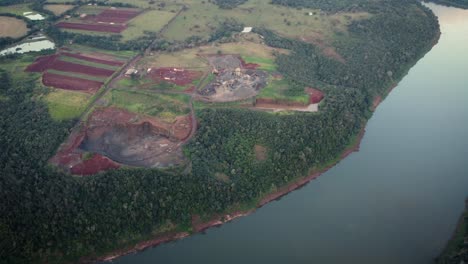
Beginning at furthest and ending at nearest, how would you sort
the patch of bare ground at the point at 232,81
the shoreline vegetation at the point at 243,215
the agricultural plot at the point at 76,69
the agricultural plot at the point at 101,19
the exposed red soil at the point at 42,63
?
1. the agricultural plot at the point at 101,19
2. the exposed red soil at the point at 42,63
3. the agricultural plot at the point at 76,69
4. the patch of bare ground at the point at 232,81
5. the shoreline vegetation at the point at 243,215

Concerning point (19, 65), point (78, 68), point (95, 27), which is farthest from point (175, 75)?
point (95, 27)

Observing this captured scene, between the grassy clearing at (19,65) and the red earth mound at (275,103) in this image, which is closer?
the red earth mound at (275,103)

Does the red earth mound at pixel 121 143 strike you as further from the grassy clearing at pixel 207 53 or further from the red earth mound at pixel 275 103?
the grassy clearing at pixel 207 53

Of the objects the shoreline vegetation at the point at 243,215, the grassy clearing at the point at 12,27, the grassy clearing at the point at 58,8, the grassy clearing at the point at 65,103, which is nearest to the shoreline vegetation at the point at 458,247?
the shoreline vegetation at the point at 243,215

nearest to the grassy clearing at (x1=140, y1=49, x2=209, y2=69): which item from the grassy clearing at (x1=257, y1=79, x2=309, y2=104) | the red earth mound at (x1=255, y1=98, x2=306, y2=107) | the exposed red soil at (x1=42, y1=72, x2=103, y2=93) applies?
the exposed red soil at (x1=42, y1=72, x2=103, y2=93)

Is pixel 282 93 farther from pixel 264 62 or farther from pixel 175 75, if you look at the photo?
pixel 175 75

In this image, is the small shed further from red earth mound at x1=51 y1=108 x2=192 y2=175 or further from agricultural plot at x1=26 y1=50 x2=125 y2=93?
red earth mound at x1=51 y1=108 x2=192 y2=175

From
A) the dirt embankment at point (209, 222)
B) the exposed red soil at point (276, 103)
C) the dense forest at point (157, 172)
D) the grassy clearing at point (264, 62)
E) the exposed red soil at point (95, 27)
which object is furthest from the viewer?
the exposed red soil at point (95, 27)

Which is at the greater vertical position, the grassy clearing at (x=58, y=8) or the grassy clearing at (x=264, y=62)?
the grassy clearing at (x=58, y=8)
